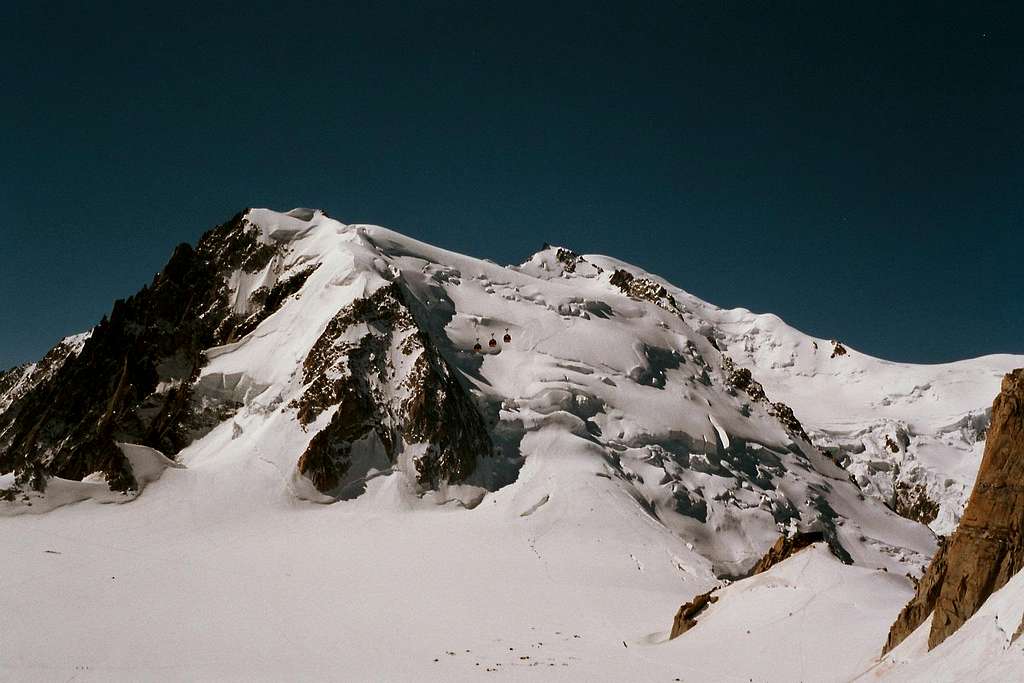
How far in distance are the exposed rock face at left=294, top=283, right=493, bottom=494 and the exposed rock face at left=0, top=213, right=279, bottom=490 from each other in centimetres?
665

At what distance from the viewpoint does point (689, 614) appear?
21.3 metres

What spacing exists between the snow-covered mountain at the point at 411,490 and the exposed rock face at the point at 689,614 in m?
0.70

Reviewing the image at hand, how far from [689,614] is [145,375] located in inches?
1315

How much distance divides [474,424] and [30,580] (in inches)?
856

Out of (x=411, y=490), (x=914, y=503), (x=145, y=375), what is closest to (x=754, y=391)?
(x=914, y=503)

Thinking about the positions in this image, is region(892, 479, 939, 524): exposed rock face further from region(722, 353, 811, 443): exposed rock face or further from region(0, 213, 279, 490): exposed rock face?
region(0, 213, 279, 490): exposed rock face

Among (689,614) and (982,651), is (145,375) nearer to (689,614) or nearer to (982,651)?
(689,614)

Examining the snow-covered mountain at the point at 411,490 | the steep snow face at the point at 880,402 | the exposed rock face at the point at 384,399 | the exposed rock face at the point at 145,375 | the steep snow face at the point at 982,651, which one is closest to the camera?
the steep snow face at the point at 982,651

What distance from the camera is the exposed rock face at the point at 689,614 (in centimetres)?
2070

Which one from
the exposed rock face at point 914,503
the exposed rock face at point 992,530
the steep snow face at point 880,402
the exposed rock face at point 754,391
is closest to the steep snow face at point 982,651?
the exposed rock face at point 992,530

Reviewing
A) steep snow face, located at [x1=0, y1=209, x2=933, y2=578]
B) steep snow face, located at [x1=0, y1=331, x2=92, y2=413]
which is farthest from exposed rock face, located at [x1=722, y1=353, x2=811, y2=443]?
steep snow face, located at [x1=0, y1=331, x2=92, y2=413]

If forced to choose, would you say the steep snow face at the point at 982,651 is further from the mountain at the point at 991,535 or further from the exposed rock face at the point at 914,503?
the exposed rock face at the point at 914,503

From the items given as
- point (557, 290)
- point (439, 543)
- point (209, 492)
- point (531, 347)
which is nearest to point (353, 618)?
point (439, 543)

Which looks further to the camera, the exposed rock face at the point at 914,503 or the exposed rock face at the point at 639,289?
the exposed rock face at the point at 639,289
